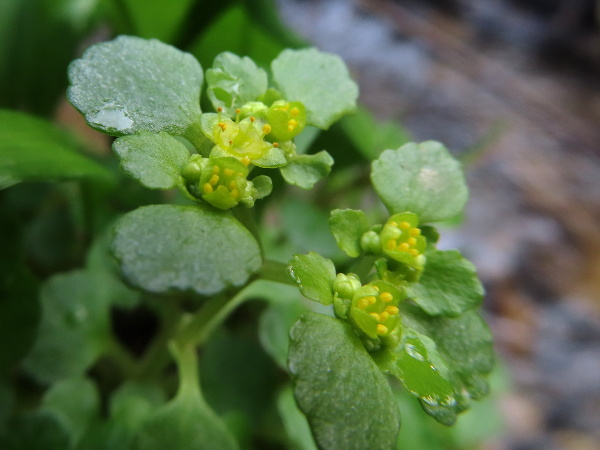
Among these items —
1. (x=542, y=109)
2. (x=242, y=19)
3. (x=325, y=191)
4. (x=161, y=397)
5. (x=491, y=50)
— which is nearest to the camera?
(x=161, y=397)

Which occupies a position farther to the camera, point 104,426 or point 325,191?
point 325,191

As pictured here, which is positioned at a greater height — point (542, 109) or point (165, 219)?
point (165, 219)

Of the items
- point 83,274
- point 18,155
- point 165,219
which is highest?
point 165,219

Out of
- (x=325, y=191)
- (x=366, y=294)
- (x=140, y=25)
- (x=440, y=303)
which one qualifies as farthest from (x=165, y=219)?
(x=325, y=191)

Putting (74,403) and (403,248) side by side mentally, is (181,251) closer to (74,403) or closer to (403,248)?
(403,248)

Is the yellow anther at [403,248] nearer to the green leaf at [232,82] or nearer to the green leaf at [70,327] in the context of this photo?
the green leaf at [232,82]

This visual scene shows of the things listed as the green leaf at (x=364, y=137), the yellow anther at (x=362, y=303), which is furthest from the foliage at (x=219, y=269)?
the green leaf at (x=364, y=137)

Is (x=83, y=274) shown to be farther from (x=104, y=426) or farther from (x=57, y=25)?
(x=57, y=25)
